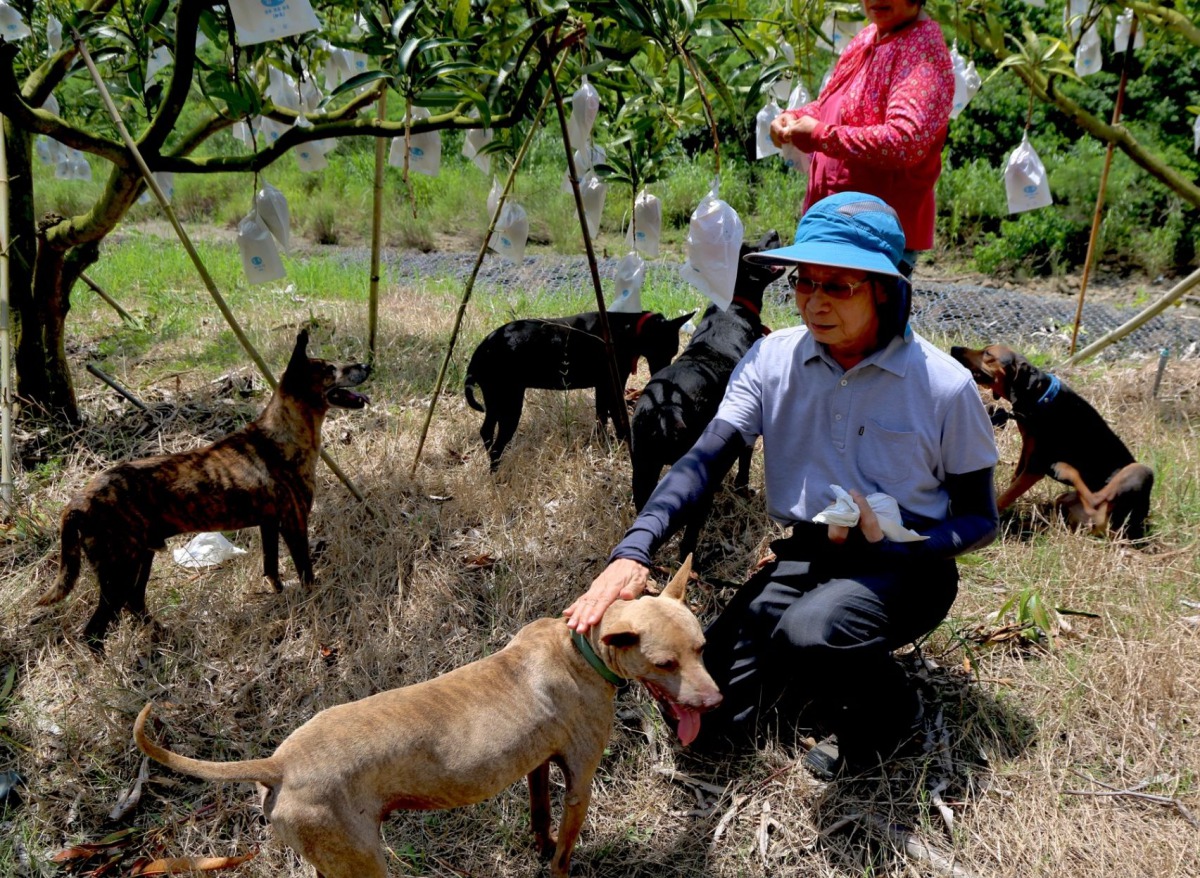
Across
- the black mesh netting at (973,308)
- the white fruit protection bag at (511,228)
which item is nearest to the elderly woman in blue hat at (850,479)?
the white fruit protection bag at (511,228)

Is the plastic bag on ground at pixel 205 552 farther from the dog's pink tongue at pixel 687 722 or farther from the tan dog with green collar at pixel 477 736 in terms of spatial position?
the dog's pink tongue at pixel 687 722

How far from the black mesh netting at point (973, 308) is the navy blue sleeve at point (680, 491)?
4.24m

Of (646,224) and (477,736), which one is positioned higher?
(646,224)

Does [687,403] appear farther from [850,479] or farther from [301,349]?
[301,349]

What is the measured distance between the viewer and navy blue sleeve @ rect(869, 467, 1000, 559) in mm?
2643

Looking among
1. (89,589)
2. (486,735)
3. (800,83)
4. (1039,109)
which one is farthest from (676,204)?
(486,735)

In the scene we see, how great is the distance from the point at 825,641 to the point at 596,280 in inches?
72.2

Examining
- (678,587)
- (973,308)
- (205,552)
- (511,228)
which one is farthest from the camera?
(973,308)

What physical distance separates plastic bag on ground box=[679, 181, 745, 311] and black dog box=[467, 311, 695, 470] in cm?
105

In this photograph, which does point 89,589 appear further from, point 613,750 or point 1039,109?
point 1039,109

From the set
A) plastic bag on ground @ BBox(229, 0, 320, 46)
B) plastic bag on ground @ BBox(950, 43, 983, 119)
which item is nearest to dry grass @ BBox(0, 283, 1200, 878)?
plastic bag on ground @ BBox(950, 43, 983, 119)

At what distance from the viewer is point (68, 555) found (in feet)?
10.9

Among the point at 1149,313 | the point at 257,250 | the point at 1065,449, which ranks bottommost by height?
the point at 1065,449

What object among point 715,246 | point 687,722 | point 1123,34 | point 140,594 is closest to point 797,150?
point 715,246
